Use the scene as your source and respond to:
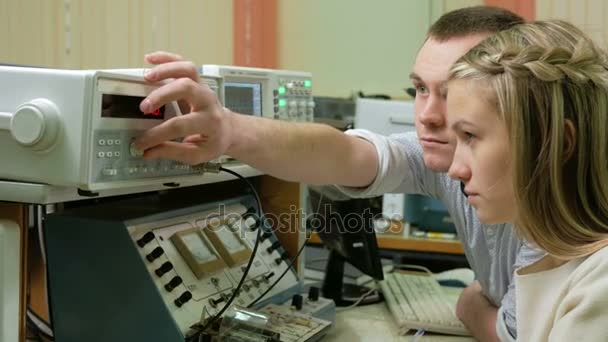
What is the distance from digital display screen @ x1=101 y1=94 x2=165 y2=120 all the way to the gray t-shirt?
1.94 feet

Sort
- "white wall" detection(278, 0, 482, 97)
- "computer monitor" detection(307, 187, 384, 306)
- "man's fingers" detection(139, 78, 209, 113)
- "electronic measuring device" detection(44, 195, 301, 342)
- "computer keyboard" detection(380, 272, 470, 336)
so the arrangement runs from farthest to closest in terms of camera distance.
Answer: "white wall" detection(278, 0, 482, 97), "computer monitor" detection(307, 187, 384, 306), "computer keyboard" detection(380, 272, 470, 336), "electronic measuring device" detection(44, 195, 301, 342), "man's fingers" detection(139, 78, 209, 113)

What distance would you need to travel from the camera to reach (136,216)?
98 centimetres

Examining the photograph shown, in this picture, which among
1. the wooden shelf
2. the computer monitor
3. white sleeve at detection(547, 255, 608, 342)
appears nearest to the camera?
white sleeve at detection(547, 255, 608, 342)

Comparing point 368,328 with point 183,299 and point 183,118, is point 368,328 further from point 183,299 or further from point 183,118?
point 183,118

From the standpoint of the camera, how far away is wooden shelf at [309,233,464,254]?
1.93m

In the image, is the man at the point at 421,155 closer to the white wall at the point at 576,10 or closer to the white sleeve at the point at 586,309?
the white sleeve at the point at 586,309

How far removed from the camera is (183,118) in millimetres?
805

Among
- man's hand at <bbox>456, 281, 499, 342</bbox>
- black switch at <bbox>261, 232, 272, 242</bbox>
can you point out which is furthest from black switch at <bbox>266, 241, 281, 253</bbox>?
man's hand at <bbox>456, 281, 499, 342</bbox>

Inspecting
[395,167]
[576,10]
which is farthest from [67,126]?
[576,10]

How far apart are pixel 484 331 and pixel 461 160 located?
52cm

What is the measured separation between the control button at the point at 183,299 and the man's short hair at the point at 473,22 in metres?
0.65

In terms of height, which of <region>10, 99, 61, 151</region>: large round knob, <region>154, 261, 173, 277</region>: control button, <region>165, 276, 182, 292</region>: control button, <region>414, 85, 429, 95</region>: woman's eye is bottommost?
<region>165, 276, 182, 292</region>: control button

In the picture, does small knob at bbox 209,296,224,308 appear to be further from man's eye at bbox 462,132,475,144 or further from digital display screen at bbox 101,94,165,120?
man's eye at bbox 462,132,475,144

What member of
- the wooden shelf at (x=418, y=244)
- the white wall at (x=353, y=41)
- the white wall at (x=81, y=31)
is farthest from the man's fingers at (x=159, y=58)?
the white wall at (x=353, y=41)
